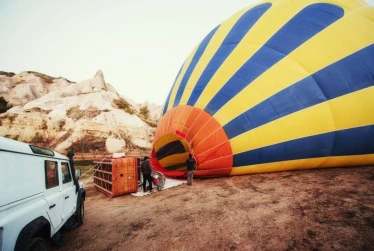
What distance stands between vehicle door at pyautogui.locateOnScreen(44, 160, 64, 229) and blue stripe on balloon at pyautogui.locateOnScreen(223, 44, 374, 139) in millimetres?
4757

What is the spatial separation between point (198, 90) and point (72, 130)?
23627 mm

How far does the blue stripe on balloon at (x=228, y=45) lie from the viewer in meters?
7.25

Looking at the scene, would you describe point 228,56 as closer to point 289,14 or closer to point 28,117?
point 289,14

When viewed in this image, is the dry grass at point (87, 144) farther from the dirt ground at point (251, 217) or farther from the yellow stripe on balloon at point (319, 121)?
the yellow stripe on balloon at point (319, 121)

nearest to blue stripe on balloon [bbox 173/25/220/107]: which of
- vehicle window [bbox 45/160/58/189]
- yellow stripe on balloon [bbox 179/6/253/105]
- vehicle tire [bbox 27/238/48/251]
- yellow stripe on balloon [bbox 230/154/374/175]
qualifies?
yellow stripe on balloon [bbox 179/6/253/105]

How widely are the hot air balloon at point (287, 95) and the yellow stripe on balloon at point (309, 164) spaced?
0.09ft

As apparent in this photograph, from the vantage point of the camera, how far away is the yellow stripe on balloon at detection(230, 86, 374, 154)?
230 inches

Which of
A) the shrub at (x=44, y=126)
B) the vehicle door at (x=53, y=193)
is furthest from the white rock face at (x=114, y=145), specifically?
the vehicle door at (x=53, y=193)

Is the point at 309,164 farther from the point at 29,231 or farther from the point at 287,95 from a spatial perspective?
the point at 29,231

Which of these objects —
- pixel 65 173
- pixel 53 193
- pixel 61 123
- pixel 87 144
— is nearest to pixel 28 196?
pixel 53 193

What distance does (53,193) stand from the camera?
3543mm

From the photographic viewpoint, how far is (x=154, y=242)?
13.0 ft

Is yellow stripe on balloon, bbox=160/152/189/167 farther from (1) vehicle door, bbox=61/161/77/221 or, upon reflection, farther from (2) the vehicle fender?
(2) the vehicle fender

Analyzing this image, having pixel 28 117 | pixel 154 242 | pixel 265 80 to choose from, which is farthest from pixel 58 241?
pixel 28 117
